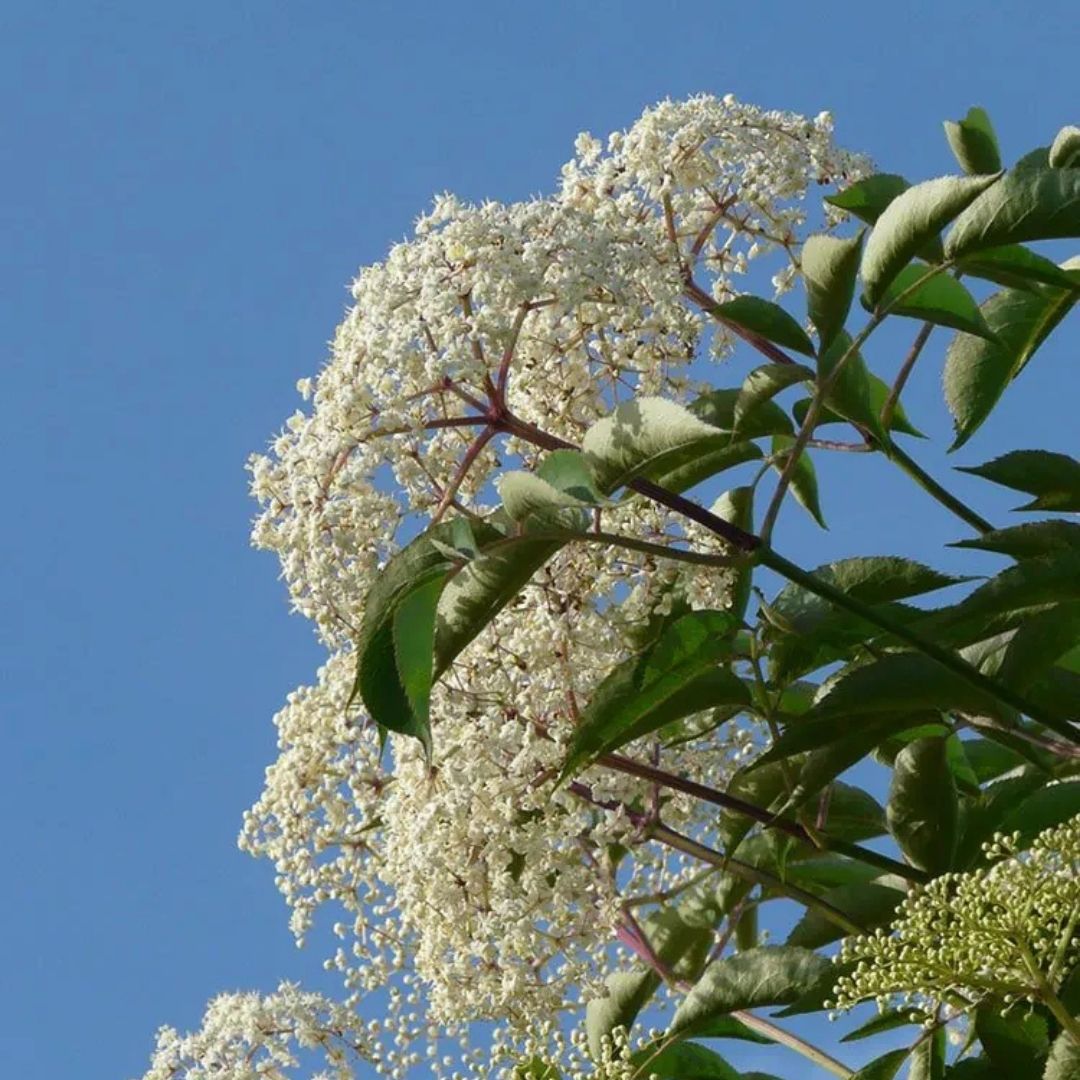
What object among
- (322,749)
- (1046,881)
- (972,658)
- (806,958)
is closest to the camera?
(1046,881)

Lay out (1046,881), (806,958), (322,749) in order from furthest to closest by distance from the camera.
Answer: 1. (322,749)
2. (806,958)
3. (1046,881)

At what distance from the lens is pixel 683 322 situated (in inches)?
104

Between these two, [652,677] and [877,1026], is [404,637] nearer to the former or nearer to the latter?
[652,677]

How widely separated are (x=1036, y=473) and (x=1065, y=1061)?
877 millimetres

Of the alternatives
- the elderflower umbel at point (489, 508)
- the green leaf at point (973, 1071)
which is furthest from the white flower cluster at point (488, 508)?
the green leaf at point (973, 1071)

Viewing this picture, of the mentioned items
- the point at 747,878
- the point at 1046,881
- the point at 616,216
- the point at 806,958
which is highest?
the point at 616,216

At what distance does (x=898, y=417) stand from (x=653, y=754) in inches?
25.3

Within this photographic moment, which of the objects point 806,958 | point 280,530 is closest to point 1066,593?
point 806,958

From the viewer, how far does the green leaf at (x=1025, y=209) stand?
7.49 ft

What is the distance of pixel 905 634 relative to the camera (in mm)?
2342

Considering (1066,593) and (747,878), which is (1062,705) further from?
(747,878)

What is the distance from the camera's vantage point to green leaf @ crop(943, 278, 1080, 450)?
2848 mm

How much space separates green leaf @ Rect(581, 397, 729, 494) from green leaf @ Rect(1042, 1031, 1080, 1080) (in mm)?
814

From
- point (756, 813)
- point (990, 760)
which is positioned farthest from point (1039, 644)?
point (990, 760)
